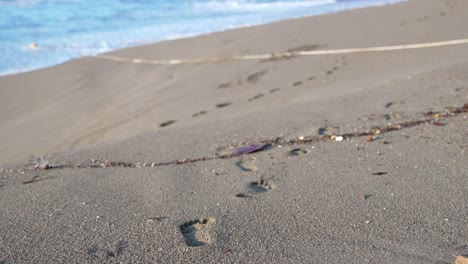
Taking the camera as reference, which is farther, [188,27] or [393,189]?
[188,27]

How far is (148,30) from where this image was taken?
38.2 ft

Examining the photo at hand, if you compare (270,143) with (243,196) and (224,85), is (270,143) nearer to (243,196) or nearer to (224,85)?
(243,196)

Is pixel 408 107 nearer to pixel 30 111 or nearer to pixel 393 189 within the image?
pixel 393 189

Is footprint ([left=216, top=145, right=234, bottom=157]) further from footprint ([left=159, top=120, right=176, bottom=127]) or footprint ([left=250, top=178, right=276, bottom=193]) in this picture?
footprint ([left=159, top=120, right=176, bottom=127])

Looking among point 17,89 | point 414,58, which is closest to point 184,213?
point 414,58

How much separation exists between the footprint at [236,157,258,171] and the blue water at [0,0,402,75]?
248 inches

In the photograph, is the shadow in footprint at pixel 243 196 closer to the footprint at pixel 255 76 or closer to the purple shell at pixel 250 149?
the purple shell at pixel 250 149

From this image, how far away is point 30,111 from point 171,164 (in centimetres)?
416

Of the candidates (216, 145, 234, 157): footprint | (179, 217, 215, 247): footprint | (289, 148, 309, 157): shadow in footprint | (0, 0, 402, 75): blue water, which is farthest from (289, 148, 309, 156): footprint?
(0, 0, 402, 75): blue water

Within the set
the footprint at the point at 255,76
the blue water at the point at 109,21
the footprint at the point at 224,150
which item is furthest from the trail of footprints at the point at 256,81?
the blue water at the point at 109,21

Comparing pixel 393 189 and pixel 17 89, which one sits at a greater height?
pixel 393 189

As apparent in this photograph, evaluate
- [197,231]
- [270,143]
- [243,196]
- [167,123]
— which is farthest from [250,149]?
[167,123]

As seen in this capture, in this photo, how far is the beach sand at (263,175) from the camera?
7.14ft

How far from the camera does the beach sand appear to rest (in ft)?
7.14
